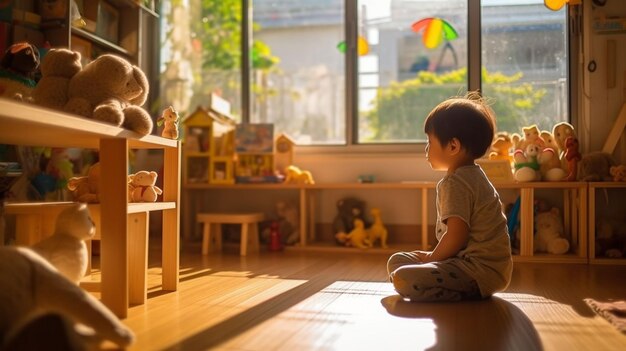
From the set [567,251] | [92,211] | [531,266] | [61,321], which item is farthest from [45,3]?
[567,251]

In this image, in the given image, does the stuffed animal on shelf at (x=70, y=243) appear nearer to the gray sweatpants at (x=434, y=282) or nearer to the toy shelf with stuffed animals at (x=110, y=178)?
the toy shelf with stuffed animals at (x=110, y=178)

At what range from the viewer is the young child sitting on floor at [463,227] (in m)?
1.62

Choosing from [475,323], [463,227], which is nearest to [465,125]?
[463,227]

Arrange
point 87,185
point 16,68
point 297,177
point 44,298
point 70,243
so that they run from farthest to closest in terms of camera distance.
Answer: point 297,177
point 16,68
point 87,185
point 70,243
point 44,298

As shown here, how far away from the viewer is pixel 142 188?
1.80m

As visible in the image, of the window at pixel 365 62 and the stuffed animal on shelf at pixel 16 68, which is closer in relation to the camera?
the stuffed animal on shelf at pixel 16 68

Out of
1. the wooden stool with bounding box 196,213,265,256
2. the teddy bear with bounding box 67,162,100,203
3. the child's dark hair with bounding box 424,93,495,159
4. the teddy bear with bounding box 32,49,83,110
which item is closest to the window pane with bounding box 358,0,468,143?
the wooden stool with bounding box 196,213,265,256

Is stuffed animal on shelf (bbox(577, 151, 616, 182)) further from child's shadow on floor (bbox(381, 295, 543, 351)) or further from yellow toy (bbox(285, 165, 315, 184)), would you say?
yellow toy (bbox(285, 165, 315, 184))

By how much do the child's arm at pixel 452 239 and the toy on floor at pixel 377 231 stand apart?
4.09ft

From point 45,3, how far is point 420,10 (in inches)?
77.6

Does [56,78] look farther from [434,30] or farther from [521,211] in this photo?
[434,30]

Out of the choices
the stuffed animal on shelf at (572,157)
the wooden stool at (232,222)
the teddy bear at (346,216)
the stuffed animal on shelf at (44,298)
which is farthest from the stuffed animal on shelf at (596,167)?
the stuffed animal on shelf at (44,298)

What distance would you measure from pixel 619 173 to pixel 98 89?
2246mm

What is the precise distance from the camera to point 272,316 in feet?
4.69
